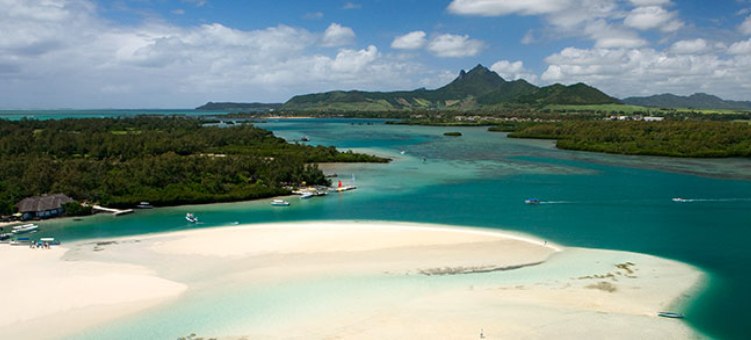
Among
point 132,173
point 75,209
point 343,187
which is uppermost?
point 132,173

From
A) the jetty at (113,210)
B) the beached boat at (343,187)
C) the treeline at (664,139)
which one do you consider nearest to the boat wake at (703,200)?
the beached boat at (343,187)

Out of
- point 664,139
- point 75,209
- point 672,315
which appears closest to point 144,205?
point 75,209

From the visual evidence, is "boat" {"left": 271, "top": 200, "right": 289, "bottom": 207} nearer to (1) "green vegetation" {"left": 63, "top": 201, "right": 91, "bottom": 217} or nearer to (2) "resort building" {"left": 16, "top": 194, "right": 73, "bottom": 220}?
(1) "green vegetation" {"left": 63, "top": 201, "right": 91, "bottom": 217}

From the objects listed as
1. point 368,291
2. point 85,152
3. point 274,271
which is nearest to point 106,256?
point 274,271

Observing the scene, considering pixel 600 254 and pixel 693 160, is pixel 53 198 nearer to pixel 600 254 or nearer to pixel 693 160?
pixel 600 254

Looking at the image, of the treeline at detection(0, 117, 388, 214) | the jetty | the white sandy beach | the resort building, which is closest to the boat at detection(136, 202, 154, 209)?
the treeline at detection(0, 117, 388, 214)

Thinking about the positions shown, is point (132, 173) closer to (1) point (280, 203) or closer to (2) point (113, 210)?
(2) point (113, 210)
